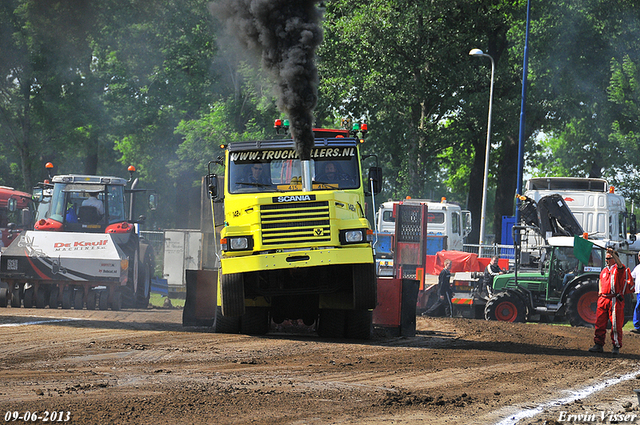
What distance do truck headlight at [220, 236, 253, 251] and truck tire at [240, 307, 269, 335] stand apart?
2.00m

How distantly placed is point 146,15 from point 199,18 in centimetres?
391

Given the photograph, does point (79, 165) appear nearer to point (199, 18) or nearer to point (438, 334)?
point (199, 18)

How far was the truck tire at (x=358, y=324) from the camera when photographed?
1295 centimetres

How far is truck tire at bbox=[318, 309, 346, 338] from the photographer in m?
13.1

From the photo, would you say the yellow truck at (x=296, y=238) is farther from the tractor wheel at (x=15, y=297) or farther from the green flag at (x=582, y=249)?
the green flag at (x=582, y=249)

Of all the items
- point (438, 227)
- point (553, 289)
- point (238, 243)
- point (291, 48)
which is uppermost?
point (291, 48)

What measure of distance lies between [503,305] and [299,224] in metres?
10.2

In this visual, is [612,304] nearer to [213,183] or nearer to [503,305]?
[213,183]

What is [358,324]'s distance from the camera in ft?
42.8

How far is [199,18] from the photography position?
33438mm

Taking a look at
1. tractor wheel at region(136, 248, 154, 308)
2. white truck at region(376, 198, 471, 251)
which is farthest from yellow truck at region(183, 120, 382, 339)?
white truck at region(376, 198, 471, 251)

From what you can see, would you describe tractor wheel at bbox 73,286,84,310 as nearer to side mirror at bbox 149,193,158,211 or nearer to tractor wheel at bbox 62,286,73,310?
tractor wheel at bbox 62,286,73,310

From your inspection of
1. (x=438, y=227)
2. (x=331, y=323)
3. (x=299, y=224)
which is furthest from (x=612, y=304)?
(x=438, y=227)

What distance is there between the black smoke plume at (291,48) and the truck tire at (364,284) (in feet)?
6.17
